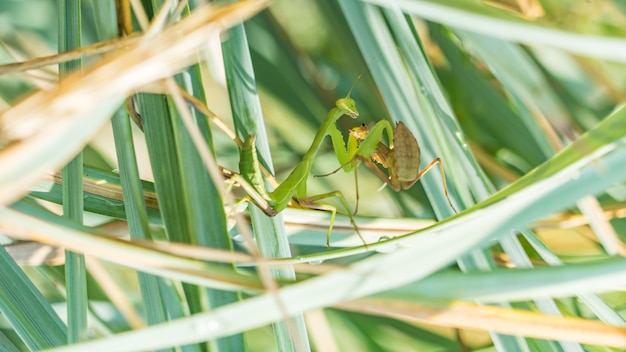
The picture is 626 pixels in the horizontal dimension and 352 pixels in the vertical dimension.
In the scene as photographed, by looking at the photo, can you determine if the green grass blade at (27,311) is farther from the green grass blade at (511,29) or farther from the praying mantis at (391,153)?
the green grass blade at (511,29)

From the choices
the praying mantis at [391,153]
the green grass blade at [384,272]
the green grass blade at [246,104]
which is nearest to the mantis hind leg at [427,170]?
the praying mantis at [391,153]

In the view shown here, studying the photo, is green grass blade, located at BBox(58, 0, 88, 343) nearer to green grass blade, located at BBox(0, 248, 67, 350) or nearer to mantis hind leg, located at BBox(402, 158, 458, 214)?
green grass blade, located at BBox(0, 248, 67, 350)

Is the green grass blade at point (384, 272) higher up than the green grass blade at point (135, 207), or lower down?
lower down

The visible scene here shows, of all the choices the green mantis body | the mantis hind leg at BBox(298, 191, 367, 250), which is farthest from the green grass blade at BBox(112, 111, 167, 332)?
the mantis hind leg at BBox(298, 191, 367, 250)

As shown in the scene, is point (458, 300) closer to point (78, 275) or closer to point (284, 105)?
point (78, 275)

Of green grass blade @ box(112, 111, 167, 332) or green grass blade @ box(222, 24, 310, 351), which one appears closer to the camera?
green grass blade @ box(112, 111, 167, 332)

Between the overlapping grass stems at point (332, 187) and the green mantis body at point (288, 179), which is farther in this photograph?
the green mantis body at point (288, 179)

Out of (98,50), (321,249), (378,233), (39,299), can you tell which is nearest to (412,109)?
(378,233)
